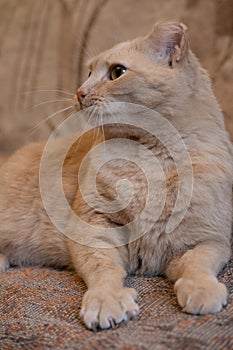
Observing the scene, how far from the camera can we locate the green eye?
118cm

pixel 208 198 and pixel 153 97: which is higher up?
pixel 153 97

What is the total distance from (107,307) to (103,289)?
2.7 inches

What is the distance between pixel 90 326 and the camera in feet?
2.92

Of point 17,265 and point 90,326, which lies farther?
point 17,265

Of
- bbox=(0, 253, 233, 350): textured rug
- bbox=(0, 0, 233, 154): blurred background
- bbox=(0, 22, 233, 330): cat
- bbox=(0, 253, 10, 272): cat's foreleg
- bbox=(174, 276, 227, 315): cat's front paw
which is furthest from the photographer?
bbox=(0, 0, 233, 154): blurred background

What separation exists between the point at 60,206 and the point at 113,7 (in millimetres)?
793

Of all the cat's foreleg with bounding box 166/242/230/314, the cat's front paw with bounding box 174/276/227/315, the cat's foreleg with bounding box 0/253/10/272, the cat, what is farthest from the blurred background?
the cat's front paw with bounding box 174/276/227/315

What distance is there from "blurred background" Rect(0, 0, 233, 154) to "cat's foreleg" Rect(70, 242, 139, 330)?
69 cm

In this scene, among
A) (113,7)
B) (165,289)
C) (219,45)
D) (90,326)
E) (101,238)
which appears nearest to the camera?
(90,326)

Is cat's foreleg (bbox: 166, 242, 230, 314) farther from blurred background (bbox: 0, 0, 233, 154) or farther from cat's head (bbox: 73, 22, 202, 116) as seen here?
blurred background (bbox: 0, 0, 233, 154)

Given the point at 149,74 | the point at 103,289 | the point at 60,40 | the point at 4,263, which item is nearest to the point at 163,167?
the point at 149,74

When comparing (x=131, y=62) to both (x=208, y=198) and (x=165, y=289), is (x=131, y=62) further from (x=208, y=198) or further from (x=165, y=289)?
(x=165, y=289)

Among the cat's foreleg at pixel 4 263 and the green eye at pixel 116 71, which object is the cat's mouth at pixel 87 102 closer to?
the green eye at pixel 116 71

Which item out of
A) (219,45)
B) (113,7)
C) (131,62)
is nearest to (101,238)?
(131,62)
